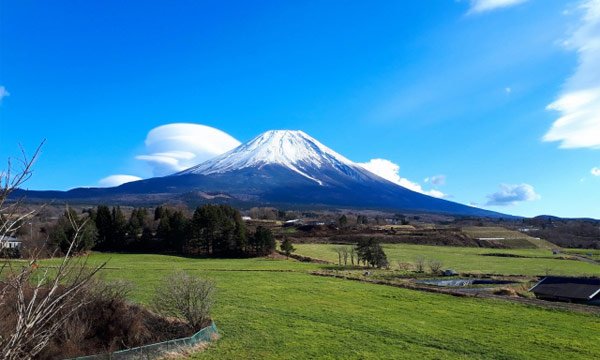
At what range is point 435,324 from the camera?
90.9 feet

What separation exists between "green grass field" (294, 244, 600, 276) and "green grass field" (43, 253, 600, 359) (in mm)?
30440

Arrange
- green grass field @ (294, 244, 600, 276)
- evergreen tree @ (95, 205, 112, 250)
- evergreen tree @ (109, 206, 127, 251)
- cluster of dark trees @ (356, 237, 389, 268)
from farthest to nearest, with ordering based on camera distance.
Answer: evergreen tree @ (109, 206, 127, 251) → evergreen tree @ (95, 205, 112, 250) → green grass field @ (294, 244, 600, 276) → cluster of dark trees @ (356, 237, 389, 268)

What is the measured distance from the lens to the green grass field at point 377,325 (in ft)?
68.8

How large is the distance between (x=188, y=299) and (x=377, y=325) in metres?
11.4

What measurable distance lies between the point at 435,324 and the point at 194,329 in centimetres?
1500

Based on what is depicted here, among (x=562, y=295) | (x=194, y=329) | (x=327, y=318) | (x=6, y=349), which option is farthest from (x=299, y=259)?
(x=6, y=349)

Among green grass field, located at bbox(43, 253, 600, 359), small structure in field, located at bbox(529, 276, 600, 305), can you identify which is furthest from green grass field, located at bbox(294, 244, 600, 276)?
green grass field, located at bbox(43, 253, 600, 359)

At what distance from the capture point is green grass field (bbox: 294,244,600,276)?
64.6 m

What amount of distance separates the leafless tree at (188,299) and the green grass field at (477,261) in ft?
161

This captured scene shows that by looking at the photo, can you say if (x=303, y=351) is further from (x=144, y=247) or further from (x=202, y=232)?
(x=144, y=247)

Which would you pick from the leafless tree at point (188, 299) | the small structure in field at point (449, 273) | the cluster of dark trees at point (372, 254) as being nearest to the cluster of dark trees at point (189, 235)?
the cluster of dark trees at point (372, 254)

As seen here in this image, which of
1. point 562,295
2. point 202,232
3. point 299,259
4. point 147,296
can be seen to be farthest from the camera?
point 202,232

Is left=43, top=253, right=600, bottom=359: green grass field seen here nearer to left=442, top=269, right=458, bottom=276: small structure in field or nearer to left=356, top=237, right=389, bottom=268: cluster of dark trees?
left=442, top=269, right=458, bottom=276: small structure in field

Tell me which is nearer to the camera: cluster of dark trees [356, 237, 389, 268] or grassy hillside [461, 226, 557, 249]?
Result: cluster of dark trees [356, 237, 389, 268]
